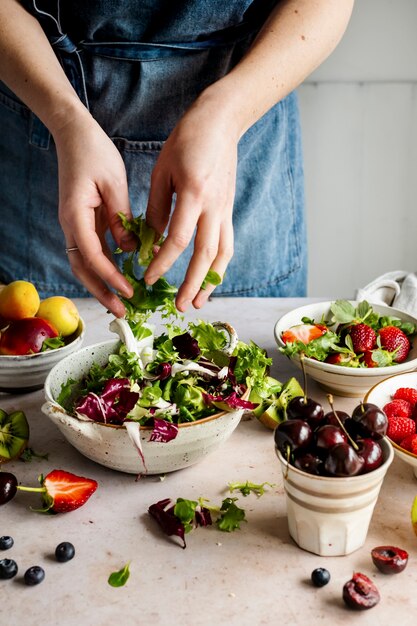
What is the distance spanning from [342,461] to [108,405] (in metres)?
0.34

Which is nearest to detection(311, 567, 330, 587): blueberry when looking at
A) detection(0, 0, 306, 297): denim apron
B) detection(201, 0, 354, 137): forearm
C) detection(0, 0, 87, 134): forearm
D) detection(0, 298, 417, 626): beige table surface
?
detection(0, 298, 417, 626): beige table surface

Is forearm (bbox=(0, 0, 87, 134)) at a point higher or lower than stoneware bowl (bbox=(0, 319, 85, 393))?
higher

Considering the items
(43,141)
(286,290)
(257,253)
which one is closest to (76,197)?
(43,141)

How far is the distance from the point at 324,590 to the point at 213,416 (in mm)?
275


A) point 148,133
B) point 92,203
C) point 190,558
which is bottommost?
point 190,558

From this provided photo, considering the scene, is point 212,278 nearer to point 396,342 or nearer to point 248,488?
point 248,488

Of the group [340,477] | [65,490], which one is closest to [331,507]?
[340,477]

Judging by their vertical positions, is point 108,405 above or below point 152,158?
below

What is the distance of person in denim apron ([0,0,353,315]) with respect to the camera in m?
1.08

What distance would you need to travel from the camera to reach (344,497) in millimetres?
864

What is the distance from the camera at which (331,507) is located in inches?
34.3

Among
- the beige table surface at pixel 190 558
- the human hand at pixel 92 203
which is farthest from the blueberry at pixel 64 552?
the human hand at pixel 92 203

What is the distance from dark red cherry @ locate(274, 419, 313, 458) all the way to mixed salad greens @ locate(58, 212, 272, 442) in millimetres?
149

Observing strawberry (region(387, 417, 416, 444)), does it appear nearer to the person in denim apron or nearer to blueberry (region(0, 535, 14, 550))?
the person in denim apron
